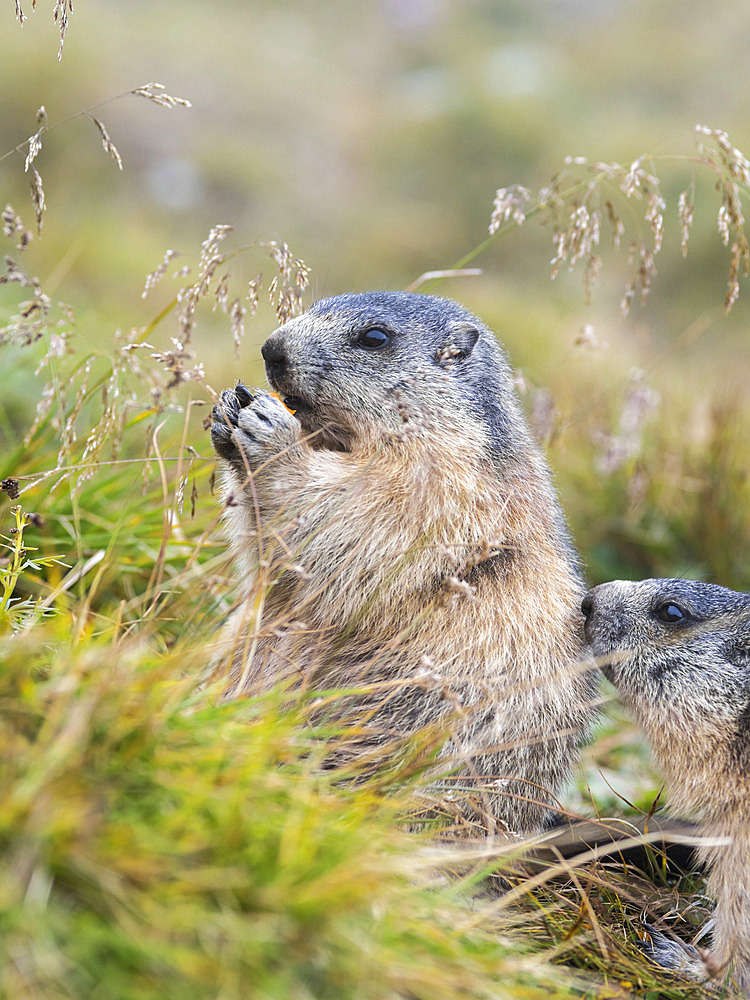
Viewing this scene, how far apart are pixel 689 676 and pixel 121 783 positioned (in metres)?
2.59

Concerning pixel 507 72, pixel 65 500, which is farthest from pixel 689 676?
pixel 507 72

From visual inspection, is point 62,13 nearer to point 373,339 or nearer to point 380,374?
point 373,339

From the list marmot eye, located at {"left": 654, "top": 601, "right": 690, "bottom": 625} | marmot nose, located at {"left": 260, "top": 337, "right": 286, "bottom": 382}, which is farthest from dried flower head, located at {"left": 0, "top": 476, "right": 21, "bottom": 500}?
marmot eye, located at {"left": 654, "top": 601, "right": 690, "bottom": 625}

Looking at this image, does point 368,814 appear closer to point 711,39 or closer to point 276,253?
point 276,253


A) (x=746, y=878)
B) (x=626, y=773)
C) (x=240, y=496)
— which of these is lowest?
(x=626, y=773)

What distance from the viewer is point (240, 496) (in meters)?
4.06

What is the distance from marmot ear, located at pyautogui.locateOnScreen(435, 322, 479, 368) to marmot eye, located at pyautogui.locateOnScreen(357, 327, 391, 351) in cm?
26

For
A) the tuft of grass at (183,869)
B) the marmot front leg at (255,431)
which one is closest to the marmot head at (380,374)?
the marmot front leg at (255,431)

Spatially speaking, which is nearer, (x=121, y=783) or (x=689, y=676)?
(x=121, y=783)

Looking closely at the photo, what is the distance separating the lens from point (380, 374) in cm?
435

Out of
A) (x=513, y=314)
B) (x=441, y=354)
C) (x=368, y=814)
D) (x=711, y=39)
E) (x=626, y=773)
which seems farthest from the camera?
(x=711, y=39)

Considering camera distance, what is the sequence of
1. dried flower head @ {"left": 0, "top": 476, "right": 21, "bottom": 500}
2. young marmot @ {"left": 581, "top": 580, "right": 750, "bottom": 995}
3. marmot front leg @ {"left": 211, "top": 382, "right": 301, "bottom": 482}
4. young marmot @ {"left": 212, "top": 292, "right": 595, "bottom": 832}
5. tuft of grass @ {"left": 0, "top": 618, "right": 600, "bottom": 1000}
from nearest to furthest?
tuft of grass @ {"left": 0, "top": 618, "right": 600, "bottom": 1000} < dried flower head @ {"left": 0, "top": 476, "right": 21, "bottom": 500} < young marmot @ {"left": 581, "top": 580, "right": 750, "bottom": 995} < young marmot @ {"left": 212, "top": 292, "right": 595, "bottom": 832} < marmot front leg @ {"left": 211, "top": 382, "right": 301, "bottom": 482}

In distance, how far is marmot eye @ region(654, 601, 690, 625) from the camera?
4.12m

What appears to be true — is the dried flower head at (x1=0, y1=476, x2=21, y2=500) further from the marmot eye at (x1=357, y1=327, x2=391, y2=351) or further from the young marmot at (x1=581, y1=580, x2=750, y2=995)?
the young marmot at (x1=581, y1=580, x2=750, y2=995)
